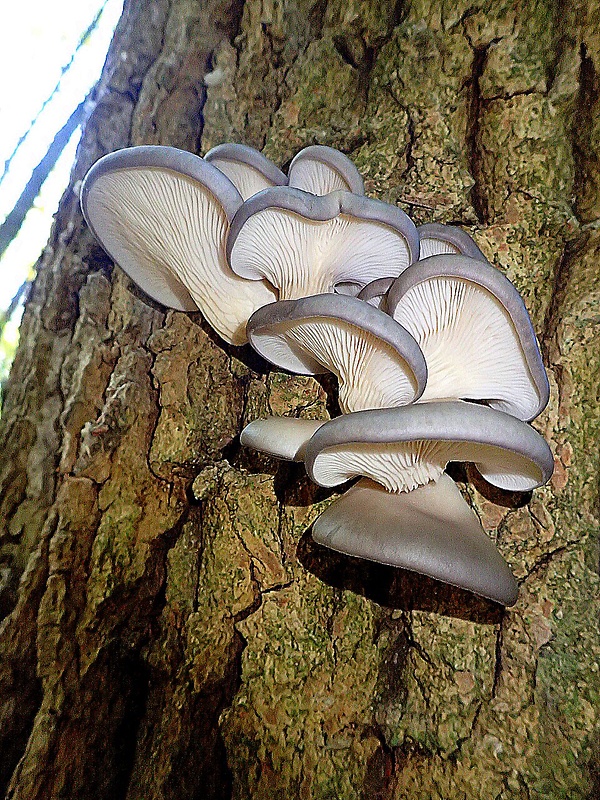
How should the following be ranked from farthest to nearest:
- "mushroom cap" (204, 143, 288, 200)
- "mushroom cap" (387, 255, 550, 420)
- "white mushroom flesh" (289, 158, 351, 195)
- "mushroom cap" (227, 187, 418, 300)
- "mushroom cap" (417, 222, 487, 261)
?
"white mushroom flesh" (289, 158, 351, 195)
"mushroom cap" (204, 143, 288, 200)
"mushroom cap" (417, 222, 487, 261)
"mushroom cap" (227, 187, 418, 300)
"mushroom cap" (387, 255, 550, 420)

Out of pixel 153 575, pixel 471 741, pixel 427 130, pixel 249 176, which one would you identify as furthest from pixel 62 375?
pixel 471 741

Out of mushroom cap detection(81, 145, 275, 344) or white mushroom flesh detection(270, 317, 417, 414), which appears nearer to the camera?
white mushroom flesh detection(270, 317, 417, 414)

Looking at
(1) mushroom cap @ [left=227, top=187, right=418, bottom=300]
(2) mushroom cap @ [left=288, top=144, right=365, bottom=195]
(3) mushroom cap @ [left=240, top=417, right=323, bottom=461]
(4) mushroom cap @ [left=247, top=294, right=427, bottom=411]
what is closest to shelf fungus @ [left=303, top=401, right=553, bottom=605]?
(3) mushroom cap @ [left=240, top=417, right=323, bottom=461]

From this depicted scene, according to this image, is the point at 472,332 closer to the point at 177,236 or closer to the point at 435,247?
the point at 435,247

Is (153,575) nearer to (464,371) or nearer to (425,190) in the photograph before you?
(464,371)

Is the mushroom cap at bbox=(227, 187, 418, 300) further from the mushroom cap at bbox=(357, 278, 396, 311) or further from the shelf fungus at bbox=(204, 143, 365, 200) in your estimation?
the shelf fungus at bbox=(204, 143, 365, 200)
